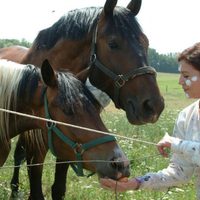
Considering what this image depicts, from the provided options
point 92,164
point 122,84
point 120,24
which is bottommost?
point 92,164

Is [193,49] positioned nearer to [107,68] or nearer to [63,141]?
[63,141]

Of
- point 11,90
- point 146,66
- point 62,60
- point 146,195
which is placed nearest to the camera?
point 11,90

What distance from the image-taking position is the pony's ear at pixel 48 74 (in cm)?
311

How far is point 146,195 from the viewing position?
200 inches

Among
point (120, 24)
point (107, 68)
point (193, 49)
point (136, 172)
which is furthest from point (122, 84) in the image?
point (136, 172)

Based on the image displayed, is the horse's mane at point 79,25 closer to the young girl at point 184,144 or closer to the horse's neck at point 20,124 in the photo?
the horse's neck at point 20,124

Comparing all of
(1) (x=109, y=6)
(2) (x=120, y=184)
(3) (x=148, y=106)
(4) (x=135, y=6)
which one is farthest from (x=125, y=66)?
(2) (x=120, y=184)

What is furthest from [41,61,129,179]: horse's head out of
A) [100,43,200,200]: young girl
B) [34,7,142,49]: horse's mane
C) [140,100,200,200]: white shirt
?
[34,7,142,49]: horse's mane

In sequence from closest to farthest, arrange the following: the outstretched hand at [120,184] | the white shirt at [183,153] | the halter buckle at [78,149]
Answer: the white shirt at [183,153] → the outstretched hand at [120,184] → the halter buckle at [78,149]

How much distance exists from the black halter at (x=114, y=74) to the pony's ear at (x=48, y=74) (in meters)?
1.11

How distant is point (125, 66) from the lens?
419 centimetres

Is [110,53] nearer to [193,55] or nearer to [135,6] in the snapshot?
[135,6]

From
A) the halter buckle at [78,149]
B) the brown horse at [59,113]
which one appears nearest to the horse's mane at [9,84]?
the brown horse at [59,113]

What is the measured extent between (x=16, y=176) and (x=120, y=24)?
9.55 feet
